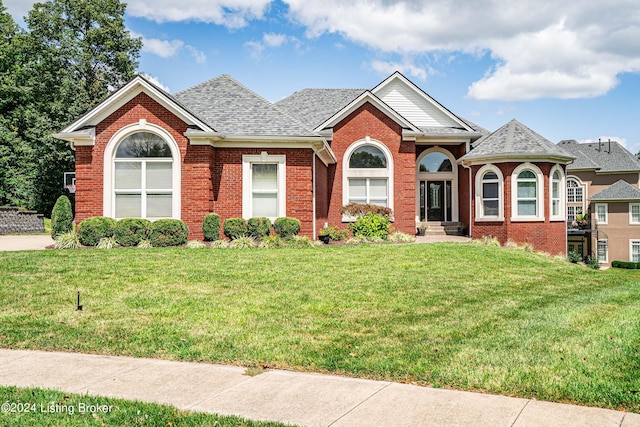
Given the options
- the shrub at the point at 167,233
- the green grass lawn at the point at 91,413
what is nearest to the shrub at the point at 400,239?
the shrub at the point at 167,233

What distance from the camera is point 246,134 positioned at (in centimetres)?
1909

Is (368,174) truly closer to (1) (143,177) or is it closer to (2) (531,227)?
(2) (531,227)

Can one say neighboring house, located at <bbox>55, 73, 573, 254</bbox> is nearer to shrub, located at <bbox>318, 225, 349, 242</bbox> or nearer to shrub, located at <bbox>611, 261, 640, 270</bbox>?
shrub, located at <bbox>318, 225, 349, 242</bbox>

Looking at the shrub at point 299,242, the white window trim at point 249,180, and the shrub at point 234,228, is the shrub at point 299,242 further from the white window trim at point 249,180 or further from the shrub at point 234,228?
the shrub at point 234,228

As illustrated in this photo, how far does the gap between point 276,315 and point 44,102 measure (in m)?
39.0

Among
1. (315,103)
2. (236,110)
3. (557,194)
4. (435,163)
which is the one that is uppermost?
(315,103)

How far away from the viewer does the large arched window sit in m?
24.6

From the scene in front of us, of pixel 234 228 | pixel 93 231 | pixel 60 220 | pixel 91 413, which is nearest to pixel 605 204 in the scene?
pixel 234 228

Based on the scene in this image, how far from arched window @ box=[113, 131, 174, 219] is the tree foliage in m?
23.4

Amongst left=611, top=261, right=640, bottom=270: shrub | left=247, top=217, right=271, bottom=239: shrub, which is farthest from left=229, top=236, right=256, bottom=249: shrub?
left=611, top=261, right=640, bottom=270: shrub

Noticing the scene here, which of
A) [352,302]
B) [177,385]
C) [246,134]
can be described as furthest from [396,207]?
[177,385]

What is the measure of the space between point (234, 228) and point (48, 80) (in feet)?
96.7

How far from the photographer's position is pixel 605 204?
148ft

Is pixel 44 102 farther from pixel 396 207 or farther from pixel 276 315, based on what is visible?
pixel 276 315
